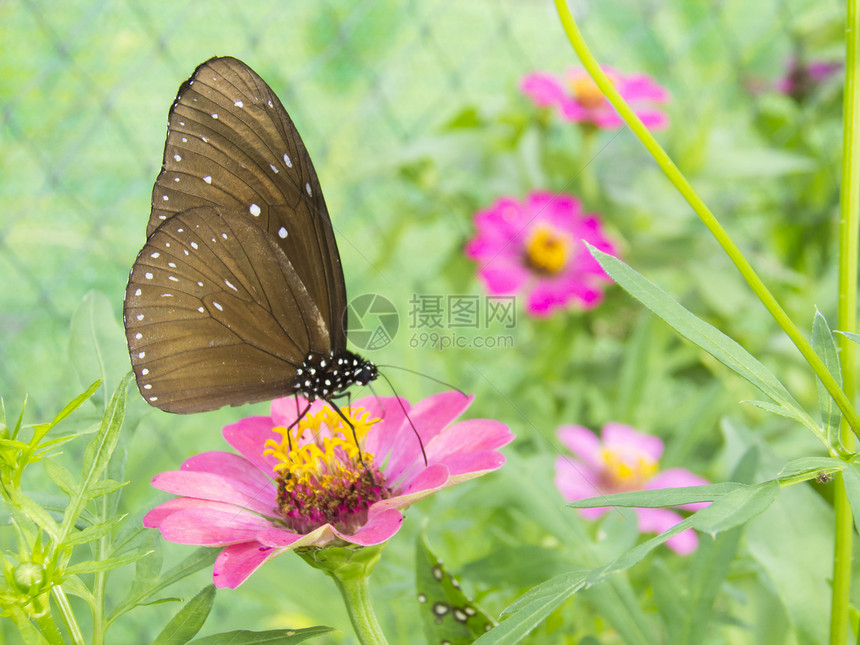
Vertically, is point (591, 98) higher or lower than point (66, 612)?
higher

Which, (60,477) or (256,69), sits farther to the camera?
(256,69)

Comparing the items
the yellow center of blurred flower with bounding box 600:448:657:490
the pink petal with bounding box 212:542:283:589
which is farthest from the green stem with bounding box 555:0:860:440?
the yellow center of blurred flower with bounding box 600:448:657:490

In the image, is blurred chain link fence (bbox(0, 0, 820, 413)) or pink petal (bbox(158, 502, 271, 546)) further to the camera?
blurred chain link fence (bbox(0, 0, 820, 413))

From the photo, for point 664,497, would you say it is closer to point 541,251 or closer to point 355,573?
point 355,573

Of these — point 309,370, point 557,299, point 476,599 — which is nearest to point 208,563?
point 309,370

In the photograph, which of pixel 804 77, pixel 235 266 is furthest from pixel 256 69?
pixel 235 266

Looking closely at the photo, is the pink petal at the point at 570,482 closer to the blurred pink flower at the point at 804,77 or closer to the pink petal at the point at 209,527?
the pink petal at the point at 209,527

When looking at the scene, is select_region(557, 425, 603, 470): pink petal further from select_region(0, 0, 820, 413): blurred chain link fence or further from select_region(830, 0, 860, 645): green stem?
select_region(830, 0, 860, 645): green stem

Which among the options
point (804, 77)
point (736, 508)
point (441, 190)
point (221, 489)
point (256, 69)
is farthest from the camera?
point (256, 69)
